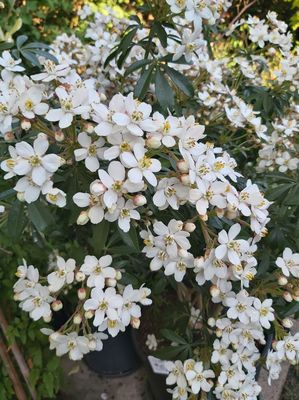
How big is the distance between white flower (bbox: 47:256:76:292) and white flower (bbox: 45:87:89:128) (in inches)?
12.0

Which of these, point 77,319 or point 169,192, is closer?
point 169,192

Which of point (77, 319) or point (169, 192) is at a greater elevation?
point (169, 192)

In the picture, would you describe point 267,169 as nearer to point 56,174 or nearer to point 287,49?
point 287,49

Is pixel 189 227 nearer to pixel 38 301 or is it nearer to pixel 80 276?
pixel 80 276

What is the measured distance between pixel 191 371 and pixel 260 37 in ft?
3.80

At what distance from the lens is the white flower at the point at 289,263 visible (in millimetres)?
1051

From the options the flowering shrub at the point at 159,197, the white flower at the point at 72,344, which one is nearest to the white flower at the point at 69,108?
the flowering shrub at the point at 159,197

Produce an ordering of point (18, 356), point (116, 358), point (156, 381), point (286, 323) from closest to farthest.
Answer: point (286, 323) < point (18, 356) < point (156, 381) < point (116, 358)

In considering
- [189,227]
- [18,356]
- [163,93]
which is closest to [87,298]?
[189,227]

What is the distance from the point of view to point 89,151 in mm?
870

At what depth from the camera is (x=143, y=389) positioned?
2.04 m

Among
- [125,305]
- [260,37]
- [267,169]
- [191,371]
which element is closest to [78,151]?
[125,305]

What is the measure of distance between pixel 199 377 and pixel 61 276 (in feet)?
1.45

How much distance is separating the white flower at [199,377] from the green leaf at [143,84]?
2.33 ft
